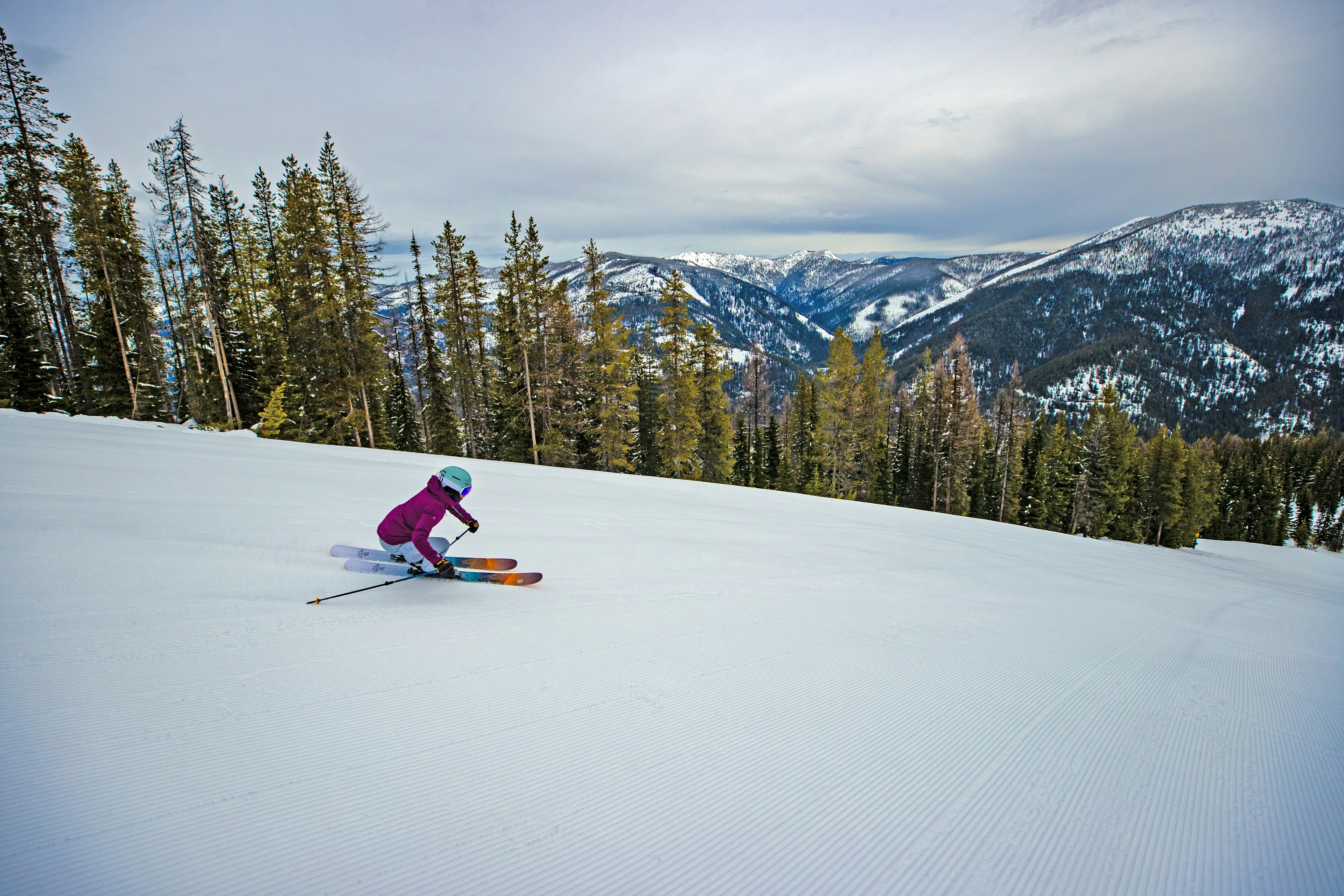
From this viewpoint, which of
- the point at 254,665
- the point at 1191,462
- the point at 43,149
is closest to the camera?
the point at 254,665

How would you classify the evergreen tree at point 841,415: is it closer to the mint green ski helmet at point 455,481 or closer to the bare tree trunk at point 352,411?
the bare tree trunk at point 352,411

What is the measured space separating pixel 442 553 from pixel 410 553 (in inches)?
22.0

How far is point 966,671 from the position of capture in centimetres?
455

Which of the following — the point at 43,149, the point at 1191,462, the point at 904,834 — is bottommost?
the point at 1191,462

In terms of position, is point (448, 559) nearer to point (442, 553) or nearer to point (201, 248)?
point (442, 553)

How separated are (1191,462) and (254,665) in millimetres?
66233

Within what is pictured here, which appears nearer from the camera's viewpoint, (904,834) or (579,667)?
(904,834)

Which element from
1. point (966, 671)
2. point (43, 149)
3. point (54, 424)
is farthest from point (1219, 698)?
point (43, 149)

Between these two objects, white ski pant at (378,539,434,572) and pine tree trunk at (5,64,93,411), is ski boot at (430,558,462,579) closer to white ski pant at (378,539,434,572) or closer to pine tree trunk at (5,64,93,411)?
white ski pant at (378,539,434,572)

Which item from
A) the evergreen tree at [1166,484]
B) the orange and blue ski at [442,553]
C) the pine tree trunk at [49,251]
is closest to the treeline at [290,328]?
the pine tree trunk at [49,251]

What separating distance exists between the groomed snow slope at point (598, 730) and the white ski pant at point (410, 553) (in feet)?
0.60

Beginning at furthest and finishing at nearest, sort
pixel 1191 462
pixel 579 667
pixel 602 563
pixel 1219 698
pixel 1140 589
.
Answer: pixel 1191 462 → pixel 1140 589 → pixel 602 563 → pixel 1219 698 → pixel 579 667

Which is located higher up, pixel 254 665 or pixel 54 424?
pixel 54 424

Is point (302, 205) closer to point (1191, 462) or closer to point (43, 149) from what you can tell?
point (43, 149)
